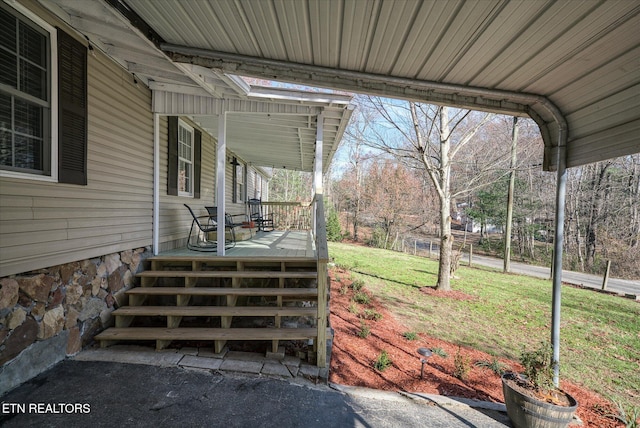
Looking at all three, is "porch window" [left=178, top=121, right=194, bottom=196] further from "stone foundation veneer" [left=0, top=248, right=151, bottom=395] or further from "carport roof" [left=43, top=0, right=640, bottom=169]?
"carport roof" [left=43, top=0, right=640, bottom=169]

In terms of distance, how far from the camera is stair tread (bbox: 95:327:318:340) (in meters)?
3.04

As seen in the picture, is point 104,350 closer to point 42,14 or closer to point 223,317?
point 223,317

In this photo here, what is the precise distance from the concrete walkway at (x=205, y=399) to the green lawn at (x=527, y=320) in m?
2.44

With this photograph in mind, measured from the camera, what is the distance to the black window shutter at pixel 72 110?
273 centimetres

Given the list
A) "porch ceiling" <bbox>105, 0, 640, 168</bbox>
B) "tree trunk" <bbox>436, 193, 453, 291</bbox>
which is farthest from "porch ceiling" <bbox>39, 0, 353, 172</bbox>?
"tree trunk" <bbox>436, 193, 453, 291</bbox>

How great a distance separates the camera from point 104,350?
3.03 meters

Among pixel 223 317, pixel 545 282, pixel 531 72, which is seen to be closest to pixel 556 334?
pixel 531 72

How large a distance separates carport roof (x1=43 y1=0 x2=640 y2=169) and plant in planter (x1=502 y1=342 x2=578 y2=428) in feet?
6.73

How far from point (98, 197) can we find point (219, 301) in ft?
6.26

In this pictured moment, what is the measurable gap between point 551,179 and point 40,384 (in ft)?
76.6

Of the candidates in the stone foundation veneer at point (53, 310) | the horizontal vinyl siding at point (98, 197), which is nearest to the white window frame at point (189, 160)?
the horizontal vinyl siding at point (98, 197)

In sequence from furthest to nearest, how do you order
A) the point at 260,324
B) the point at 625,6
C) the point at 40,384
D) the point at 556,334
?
1. the point at 260,324
2. the point at 556,334
3. the point at 40,384
4. the point at 625,6

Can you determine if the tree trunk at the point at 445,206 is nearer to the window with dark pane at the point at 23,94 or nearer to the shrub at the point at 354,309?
the shrub at the point at 354,309

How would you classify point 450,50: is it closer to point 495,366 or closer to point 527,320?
point 495,366
